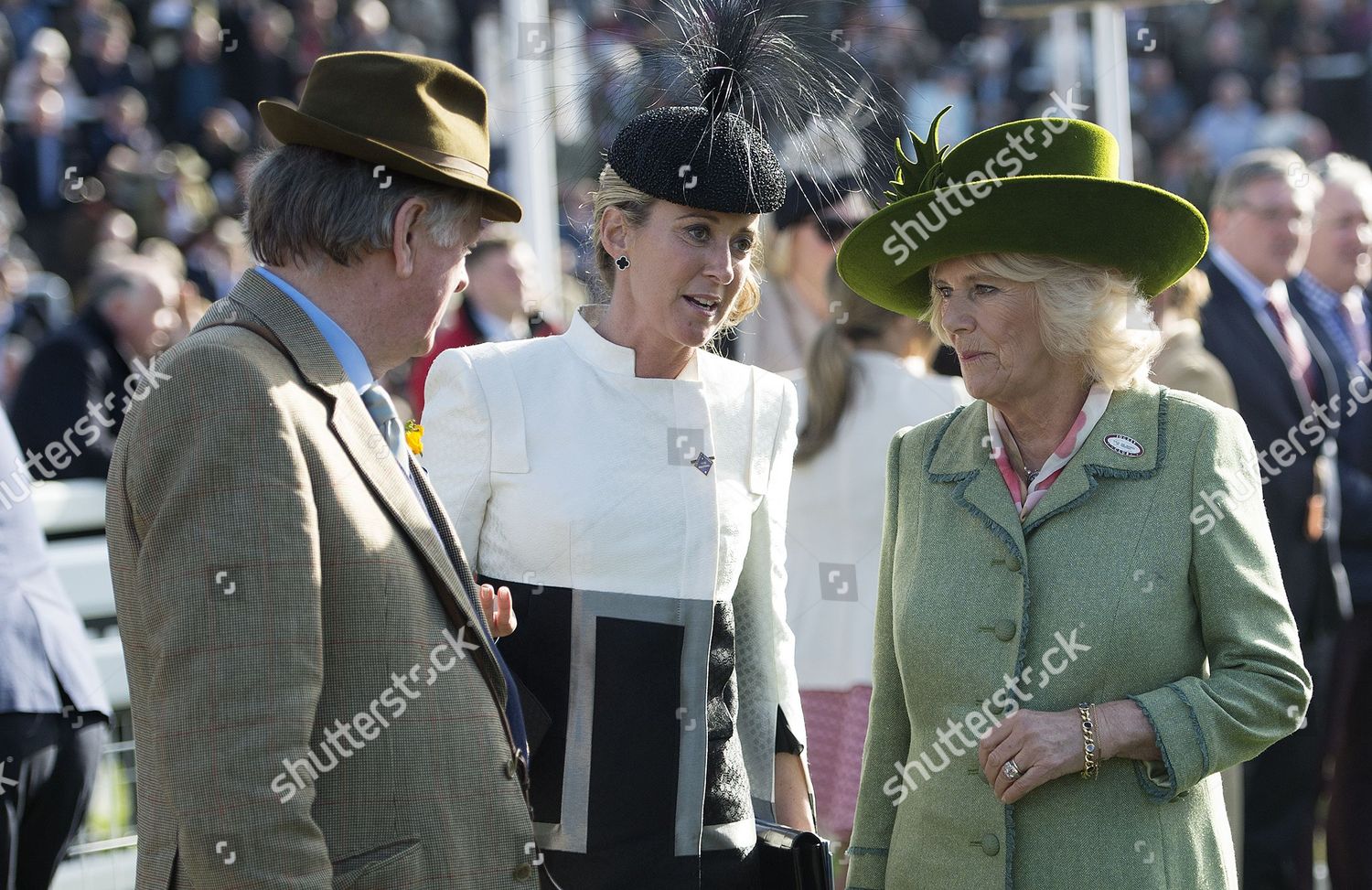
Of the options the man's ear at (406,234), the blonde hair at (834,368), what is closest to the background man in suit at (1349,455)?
the blonde hair at (834,368)

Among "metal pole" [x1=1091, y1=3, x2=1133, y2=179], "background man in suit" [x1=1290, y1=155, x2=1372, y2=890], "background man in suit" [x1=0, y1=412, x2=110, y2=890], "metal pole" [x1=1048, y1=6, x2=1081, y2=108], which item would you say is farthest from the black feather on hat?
"background man in suit" [x1=1290, y1=155, x2=1372, y2=890]

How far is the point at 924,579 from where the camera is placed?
2.68m

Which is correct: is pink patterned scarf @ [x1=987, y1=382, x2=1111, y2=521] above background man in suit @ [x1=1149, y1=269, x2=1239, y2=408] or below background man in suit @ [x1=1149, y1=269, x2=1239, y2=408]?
below

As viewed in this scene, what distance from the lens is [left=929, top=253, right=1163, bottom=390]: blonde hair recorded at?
2.61 metres

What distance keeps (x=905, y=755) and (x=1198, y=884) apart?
1.74ft

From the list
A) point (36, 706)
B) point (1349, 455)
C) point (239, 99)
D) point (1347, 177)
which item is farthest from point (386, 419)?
point (239, 99)

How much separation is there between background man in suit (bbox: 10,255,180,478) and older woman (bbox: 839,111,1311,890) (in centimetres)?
320

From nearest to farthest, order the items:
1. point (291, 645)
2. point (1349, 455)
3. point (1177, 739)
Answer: point (291, 645) → point (1177, 739) → point (1349, 455)

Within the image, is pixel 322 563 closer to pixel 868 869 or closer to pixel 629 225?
pixel 629 225

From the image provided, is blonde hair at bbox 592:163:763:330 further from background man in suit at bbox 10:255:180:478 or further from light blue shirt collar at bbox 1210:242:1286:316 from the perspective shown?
light blue shirt collar at bbox 1210:242:1286:316

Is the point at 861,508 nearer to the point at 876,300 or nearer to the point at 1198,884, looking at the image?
the point at 876,300

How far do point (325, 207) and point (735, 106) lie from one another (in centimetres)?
96

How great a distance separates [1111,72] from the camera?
533 centimetres

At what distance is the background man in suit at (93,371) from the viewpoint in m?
5.23
